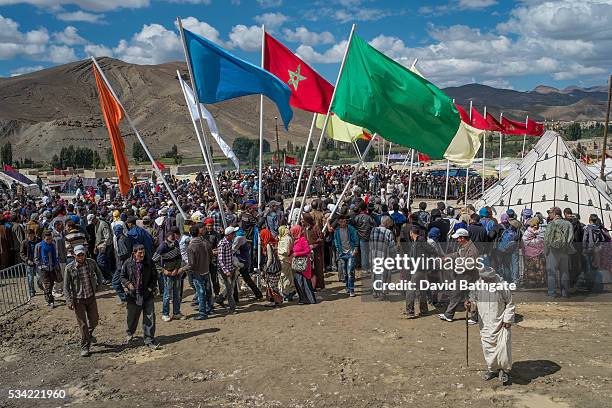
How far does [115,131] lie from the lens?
34.6 feet

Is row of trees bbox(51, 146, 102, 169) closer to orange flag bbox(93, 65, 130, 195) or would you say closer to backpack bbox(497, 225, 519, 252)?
orange flag bbox(93, 65, 130, 195)

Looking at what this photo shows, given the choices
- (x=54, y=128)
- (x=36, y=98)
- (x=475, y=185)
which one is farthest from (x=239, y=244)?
(x=36, y=98)

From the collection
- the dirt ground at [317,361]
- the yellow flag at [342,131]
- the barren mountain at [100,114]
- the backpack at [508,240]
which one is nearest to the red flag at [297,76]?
the yellow flag at [342,131]

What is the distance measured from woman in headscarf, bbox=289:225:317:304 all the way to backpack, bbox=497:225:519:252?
376 cm

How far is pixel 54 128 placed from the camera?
11775 centimetres

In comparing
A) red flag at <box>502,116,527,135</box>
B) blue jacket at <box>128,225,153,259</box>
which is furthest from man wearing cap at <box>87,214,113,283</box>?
red flag at <box>502,116,527,135</box>

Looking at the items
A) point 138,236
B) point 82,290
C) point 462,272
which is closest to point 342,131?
point 138,236

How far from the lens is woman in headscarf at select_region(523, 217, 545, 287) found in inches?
399

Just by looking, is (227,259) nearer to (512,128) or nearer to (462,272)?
(462,272)

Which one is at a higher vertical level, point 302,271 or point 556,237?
point 556,237

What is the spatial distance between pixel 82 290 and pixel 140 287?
82 cm

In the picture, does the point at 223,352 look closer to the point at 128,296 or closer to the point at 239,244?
the point at 128,296

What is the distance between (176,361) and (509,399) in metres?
4.33

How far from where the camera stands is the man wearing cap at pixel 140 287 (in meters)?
7.75
